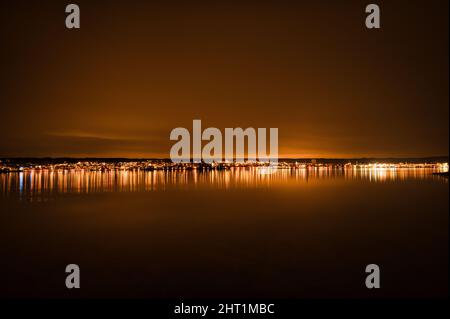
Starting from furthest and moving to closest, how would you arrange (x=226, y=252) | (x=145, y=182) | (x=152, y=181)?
(x=152, y=181), (x=145, y=182), (x=226, y=252)

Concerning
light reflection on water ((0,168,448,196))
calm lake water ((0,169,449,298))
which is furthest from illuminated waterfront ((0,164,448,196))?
calm lake water ((0,169,449,298))

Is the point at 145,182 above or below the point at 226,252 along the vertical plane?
above

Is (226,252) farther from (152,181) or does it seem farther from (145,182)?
(152,181)

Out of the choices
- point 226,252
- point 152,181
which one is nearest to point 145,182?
point 152,181

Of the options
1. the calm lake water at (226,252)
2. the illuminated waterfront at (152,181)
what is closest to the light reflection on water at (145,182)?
the illuminated waterfront at (152,181)

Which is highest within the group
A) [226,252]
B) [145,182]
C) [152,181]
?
[152,181]

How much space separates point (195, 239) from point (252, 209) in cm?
738

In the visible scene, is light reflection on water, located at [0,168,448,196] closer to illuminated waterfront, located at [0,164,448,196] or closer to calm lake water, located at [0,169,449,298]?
illuminated waterfront, located at [0,164,448,196]

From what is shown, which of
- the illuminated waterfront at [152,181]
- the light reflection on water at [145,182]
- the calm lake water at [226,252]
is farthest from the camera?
the illuminated waterfront at [152,181]

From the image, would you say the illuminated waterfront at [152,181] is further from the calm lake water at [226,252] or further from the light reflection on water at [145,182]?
the calm lake water at [226,252]

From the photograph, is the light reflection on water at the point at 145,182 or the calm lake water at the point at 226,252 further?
the light reflection on water at the point at 145,182

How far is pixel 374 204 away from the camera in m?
21.5

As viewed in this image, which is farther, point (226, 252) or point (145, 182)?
point (145, 182)
